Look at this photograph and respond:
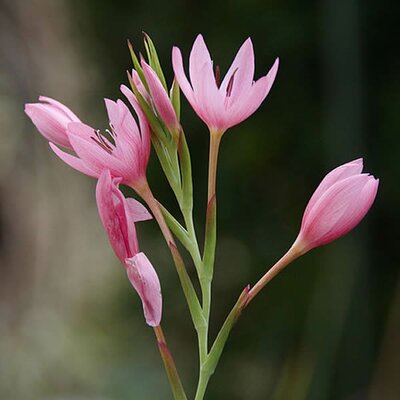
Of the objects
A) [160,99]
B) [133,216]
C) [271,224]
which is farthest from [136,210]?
[271,224]

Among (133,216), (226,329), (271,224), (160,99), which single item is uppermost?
(160,99)

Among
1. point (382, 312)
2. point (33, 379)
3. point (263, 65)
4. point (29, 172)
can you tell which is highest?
point (263, 65)

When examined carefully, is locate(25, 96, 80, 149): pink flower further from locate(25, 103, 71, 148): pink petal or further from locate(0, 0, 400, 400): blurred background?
locate(0, 0, 400, 400): blurred background

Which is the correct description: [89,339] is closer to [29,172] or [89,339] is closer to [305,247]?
[29,172]

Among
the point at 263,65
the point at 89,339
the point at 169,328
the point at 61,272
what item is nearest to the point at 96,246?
the point at 61,272

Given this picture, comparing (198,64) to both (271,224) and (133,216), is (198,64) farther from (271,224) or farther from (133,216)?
(271,224)

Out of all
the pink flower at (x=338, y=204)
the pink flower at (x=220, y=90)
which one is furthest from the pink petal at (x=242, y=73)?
the pink flower at (x=338, y=204)
